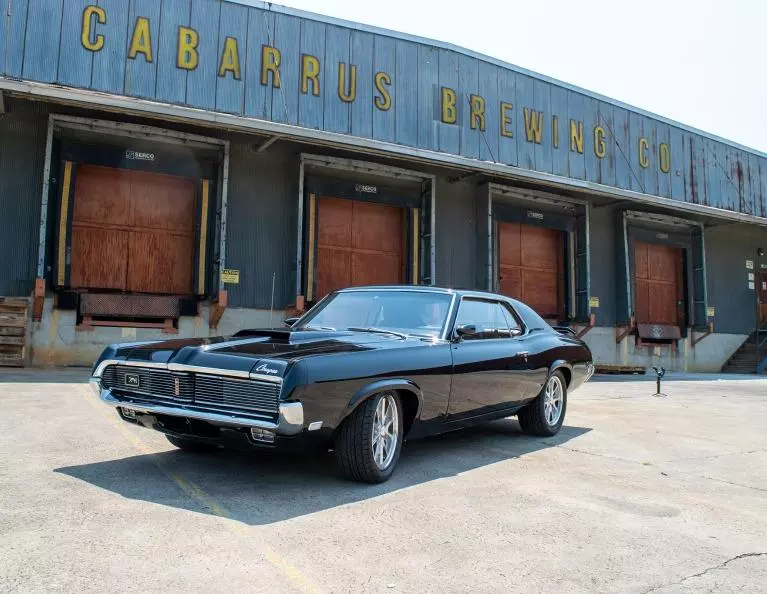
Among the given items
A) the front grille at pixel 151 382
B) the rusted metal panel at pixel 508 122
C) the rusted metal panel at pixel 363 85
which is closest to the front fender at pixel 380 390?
the front grille at pixel 151 382

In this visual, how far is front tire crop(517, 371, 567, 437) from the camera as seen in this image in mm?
5719

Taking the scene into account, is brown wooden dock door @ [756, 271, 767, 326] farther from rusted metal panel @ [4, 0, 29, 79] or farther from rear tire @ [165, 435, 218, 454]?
rusted metal panel @ [4, 0, 29, 79]

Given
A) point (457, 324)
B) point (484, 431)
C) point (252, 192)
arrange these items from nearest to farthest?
1. point (457, 324)
2. point (484, 431)
3. point (252, 192)

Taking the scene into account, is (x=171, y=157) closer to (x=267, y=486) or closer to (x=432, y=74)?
(x=432, y=74)

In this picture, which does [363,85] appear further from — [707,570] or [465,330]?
[707,570]

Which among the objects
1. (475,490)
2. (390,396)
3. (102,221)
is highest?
(102,221)

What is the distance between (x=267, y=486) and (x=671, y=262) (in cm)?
2008

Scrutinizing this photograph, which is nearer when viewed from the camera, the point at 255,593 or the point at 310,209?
the point at 255,593

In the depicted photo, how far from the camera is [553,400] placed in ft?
19.7

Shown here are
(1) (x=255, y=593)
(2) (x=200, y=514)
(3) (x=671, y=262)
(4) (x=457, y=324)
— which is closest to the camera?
(1) (x=255, y=593)

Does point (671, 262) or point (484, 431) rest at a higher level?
point (671, 262)

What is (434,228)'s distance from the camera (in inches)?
606

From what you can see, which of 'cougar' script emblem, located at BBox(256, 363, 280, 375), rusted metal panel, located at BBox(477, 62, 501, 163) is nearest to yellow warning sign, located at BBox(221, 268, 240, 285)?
rusted metal panel, located at BBox(477, 62, 501, 163)

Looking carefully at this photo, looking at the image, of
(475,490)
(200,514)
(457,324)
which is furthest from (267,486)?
(457,324)
